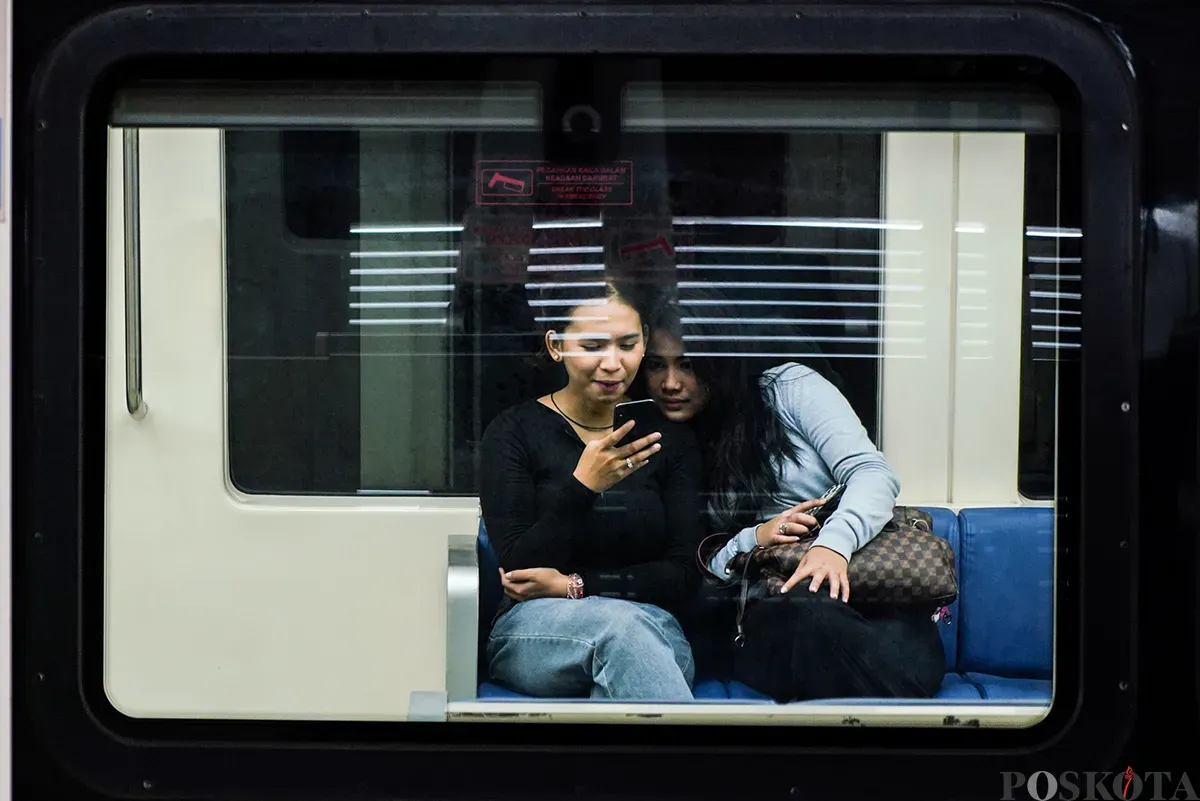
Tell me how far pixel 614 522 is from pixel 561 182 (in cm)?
55

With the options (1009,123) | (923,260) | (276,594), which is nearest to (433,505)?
(276,594)

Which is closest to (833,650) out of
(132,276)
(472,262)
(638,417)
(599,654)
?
(599,654)

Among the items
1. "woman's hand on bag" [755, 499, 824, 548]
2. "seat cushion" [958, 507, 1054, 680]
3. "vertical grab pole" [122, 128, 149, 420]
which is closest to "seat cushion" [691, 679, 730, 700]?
"woman's hand on bag" [755, 499, 824, 548]

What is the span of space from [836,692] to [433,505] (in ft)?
3.56

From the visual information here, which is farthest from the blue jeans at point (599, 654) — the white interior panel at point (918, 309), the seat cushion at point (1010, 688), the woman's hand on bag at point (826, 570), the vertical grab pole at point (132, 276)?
the vertical grab pole at point (132, 276)

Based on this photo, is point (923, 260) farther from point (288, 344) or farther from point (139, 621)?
point (139, 621)

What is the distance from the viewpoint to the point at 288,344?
6.43 feet

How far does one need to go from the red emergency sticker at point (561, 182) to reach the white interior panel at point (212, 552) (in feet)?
1.92

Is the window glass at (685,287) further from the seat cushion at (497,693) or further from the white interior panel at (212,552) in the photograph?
the white interior panel at (212,552)

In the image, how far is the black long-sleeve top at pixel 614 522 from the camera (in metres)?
1.75

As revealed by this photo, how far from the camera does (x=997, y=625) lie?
1804mm

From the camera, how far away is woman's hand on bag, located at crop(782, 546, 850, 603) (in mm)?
1810

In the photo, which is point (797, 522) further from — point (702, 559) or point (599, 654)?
point (599, 654)
